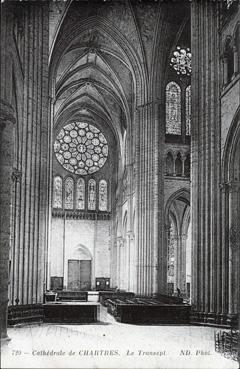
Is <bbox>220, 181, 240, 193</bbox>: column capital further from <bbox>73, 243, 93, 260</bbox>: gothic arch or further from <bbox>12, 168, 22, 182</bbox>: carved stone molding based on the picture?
<bbox>73, 243, 93, 260</bbox>: gothic arch

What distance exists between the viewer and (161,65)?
32.5 m

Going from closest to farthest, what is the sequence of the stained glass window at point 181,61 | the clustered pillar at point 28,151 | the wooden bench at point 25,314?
the wooden bench at point 25,314, the clustered pillar at point 28,151, the stained glass window at point 181,61

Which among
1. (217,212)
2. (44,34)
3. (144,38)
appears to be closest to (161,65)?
(144,38)

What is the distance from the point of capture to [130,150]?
135 feet

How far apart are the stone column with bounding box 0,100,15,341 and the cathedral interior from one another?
3 centimetres

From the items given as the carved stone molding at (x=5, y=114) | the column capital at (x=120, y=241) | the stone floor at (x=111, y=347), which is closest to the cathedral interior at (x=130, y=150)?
the carved stone molding at (x=5, y=114)

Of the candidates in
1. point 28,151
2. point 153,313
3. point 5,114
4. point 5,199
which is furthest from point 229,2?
point 5,199

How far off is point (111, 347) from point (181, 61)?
23631 mm

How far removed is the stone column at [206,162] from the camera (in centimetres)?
2030

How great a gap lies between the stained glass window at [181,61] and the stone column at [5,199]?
75.5ft

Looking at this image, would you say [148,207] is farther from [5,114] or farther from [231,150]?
[5,114]

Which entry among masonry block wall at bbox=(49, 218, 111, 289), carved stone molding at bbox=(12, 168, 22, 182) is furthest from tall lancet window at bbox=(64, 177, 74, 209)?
carved stone molding at bbox=(12, 168, 22, 182)

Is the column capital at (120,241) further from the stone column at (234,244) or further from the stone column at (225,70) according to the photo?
the stone column at (225,70)

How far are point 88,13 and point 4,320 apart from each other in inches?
937
